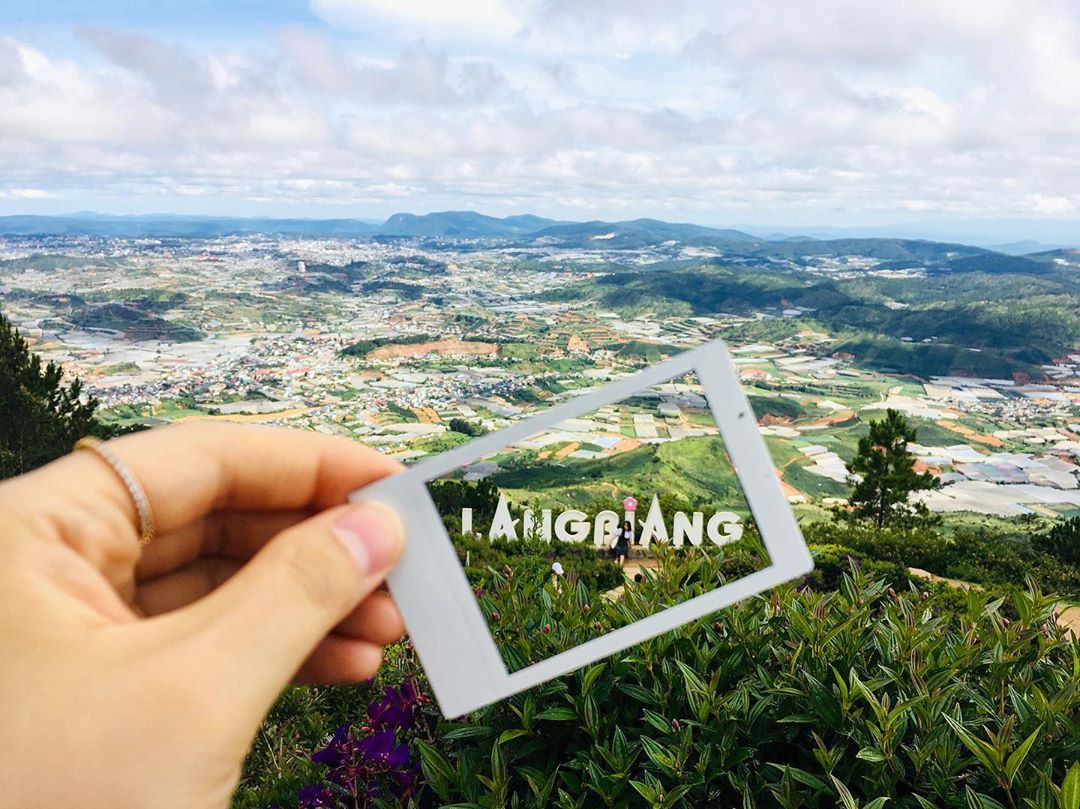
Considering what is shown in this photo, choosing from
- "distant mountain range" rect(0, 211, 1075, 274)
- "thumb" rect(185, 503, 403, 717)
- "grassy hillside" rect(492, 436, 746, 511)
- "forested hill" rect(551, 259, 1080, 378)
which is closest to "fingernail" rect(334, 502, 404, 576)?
"thumb" rect(185, 503, 403, 717)

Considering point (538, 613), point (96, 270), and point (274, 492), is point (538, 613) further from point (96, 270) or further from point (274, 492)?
point (96, 270)

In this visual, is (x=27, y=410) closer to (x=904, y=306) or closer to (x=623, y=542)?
(x=623, y=542)

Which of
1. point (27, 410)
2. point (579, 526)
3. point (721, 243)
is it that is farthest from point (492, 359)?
point (721, 243)

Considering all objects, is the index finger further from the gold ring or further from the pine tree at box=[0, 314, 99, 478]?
the pine tree at box=[0, 314, 99, 478]

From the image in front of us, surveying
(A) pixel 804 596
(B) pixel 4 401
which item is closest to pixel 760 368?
(B) pixel 4 401

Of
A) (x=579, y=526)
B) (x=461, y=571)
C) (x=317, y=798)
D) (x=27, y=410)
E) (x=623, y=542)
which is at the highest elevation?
(x=461, y=571)

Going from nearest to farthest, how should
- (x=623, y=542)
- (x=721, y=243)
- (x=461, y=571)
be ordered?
(x=461, y=571), (x=623, y=542), (x=721, y=243)

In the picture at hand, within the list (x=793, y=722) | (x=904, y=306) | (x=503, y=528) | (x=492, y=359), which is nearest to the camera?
(x=793, y=722)
